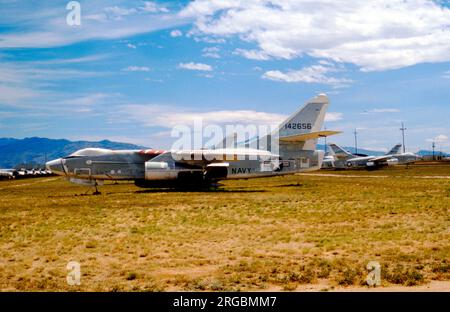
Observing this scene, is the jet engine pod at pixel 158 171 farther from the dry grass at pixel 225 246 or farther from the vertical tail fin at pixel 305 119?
the dry grass at pixel 225 246

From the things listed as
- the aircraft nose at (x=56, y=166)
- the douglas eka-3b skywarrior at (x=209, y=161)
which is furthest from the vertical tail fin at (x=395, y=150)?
the aircraft nose at (x=56, y=166)

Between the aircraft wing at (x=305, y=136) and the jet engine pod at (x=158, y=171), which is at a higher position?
the aircraft wing at (x=305, y=136)

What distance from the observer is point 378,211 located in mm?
20703

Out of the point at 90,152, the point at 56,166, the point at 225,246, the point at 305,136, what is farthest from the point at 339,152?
the point at 225,246

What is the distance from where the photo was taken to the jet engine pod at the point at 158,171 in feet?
125

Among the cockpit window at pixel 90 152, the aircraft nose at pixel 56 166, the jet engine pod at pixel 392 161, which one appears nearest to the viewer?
the aircraft nose at pixel 56 166

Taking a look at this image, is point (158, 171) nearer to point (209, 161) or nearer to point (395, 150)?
point (209, 161)

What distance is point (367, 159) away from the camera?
99438mm

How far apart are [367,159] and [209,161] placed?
226 feet

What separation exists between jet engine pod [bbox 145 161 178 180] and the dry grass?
48.6 ft

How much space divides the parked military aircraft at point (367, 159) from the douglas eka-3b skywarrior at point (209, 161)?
63.1m

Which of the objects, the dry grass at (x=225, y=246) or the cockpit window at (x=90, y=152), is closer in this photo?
the dry grass at (x=225, y=246)
